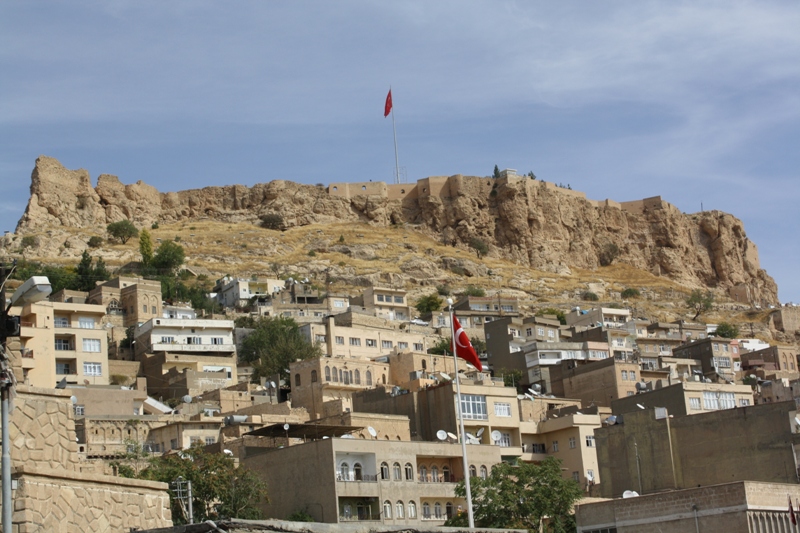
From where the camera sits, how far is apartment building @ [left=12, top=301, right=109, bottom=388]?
213ft

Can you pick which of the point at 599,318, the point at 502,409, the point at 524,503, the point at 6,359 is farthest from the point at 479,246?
the point at 6,359

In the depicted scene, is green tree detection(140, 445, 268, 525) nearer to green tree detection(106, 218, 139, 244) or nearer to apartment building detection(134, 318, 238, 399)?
apartment building detection(134, 318, 238, 399)

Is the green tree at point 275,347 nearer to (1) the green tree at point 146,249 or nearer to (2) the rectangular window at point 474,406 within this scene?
(2) the rectangular window at point 474,406

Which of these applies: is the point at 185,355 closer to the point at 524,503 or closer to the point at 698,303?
the point at 524,503

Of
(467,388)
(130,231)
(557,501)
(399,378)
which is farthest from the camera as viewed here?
(130,231)

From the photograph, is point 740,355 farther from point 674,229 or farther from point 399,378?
point 674,229

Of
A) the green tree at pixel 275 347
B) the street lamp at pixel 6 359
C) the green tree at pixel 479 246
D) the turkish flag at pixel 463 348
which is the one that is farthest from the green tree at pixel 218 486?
the green tree at pixel 479 246

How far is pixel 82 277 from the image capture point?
97.7m

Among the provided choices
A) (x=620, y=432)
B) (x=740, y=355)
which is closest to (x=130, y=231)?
(x=740, y=355)

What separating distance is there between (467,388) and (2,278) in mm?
39556

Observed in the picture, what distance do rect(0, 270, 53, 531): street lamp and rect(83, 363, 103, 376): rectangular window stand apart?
59827 millimetres

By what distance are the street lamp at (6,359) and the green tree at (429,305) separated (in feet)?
298

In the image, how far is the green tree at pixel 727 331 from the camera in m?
108

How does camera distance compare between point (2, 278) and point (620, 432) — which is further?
point (620, 432)
